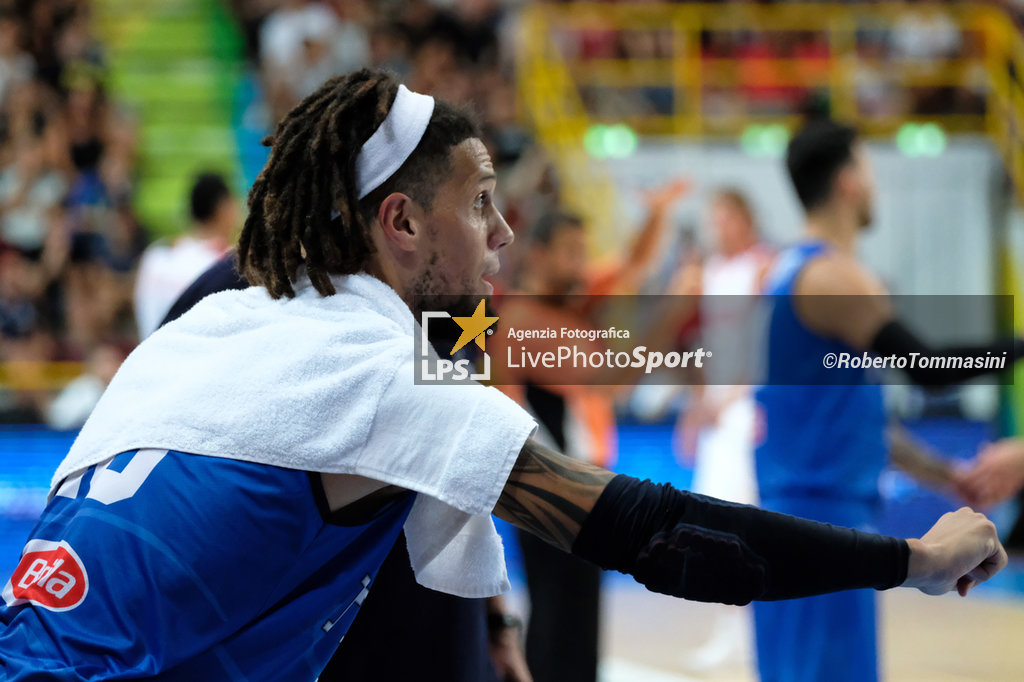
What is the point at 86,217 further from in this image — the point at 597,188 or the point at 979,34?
the point at 979,34

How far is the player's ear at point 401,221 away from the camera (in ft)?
6.04

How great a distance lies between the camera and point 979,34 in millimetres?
13000

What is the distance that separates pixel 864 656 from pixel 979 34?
11380 millimetres

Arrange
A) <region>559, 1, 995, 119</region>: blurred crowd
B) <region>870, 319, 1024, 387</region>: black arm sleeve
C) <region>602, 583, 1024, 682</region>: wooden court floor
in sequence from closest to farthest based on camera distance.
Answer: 1. <region>870, 319, 1024, 387</region>: black arm sleeve
2. <region>602, 583, 1024, 682</region>: wooden court floor
3. <region>559, 1, 995, 119</region>: blurred crowd

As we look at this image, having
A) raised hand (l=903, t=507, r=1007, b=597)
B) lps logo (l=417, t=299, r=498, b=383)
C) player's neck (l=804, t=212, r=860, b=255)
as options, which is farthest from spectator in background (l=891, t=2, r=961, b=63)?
raised hand (l=903, t=507, r=1007, b=597)

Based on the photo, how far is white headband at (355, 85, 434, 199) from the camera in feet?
6.00

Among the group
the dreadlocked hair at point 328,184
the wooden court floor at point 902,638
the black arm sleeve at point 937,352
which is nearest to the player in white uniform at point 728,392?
the wooden court floor at point 902,638

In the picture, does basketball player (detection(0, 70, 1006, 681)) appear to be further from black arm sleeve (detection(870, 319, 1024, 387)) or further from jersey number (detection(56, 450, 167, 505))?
black arm sleeve (detection(870, 319, 1024, 387))

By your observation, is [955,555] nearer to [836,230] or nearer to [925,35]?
[836,230]

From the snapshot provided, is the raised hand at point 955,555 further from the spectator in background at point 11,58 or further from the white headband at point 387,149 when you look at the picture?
the spectator in background at point 11,58

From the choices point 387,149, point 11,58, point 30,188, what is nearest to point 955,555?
point 387,149

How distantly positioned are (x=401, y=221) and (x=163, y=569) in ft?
2.12

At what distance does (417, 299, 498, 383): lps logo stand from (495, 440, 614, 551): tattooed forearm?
16 centimetres

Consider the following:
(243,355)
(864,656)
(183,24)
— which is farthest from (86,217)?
(243,355)
